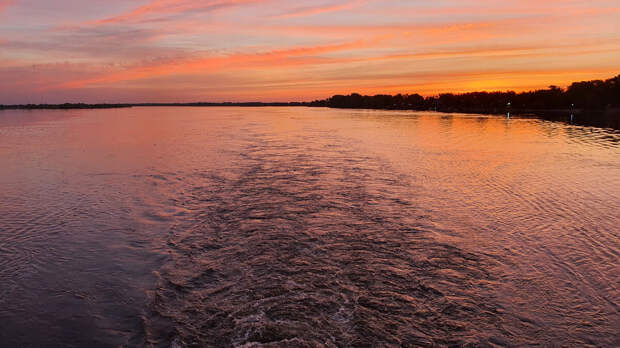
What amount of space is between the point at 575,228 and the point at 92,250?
1303 centimetres

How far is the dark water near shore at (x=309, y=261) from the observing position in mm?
6375

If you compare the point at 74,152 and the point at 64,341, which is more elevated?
the point at 74,152

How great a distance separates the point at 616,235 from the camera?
34.7 feet

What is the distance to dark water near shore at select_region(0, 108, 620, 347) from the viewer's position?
6375mm

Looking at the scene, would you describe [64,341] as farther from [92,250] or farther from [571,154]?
[571,154]

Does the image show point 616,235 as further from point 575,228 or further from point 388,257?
point 388,257

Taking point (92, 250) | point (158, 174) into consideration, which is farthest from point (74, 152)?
Result: point (92, 250)

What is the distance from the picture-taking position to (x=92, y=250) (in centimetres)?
958

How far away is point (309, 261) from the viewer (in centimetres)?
888

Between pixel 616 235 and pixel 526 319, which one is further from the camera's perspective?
pixel 616 235

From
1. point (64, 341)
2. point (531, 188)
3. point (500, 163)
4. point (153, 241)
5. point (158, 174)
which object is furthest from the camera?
point (500, 163)

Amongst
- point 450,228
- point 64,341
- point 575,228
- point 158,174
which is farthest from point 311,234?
point 158,174

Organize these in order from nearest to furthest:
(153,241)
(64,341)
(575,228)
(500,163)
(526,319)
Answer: (64,341)
(526,319)
(153,241)
(575,228)
(500,163)

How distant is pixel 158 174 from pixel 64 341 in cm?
1463
